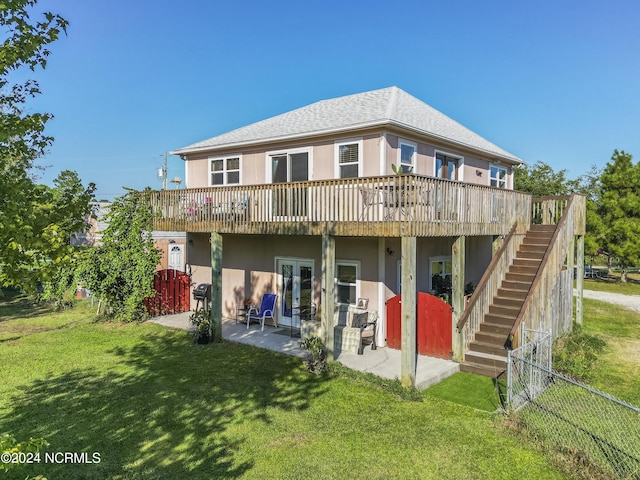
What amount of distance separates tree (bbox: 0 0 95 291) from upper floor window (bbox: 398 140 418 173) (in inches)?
357

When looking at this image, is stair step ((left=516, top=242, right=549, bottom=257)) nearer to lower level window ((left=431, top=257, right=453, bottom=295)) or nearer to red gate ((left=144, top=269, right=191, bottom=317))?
lower level window ((left=431, top=257, right=453, bottom=295))

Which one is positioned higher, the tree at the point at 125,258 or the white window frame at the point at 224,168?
the white window frame at the point at 224,168

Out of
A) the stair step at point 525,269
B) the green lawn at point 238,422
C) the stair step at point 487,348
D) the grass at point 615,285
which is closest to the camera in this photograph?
the green lawn at point 238,422

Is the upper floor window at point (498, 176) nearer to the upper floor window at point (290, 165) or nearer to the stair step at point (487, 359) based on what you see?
the upper floor window at point (290, 165)

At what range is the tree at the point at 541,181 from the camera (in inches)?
1489

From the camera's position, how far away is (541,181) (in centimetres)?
3828

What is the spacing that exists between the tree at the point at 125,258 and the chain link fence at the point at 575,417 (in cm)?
1151

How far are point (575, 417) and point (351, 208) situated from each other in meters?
6.13

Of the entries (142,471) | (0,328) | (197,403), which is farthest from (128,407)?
(0,328)

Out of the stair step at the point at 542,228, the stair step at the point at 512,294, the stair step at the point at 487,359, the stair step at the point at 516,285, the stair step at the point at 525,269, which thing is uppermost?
the stair step at the point at 542,228

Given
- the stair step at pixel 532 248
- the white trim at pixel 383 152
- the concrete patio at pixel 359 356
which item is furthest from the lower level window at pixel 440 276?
the white trim at pixel 383 152

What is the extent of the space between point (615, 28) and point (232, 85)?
18.9 meters

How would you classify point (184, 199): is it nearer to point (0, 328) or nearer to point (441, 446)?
point (0, 328)

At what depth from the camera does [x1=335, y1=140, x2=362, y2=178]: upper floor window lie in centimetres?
1196
